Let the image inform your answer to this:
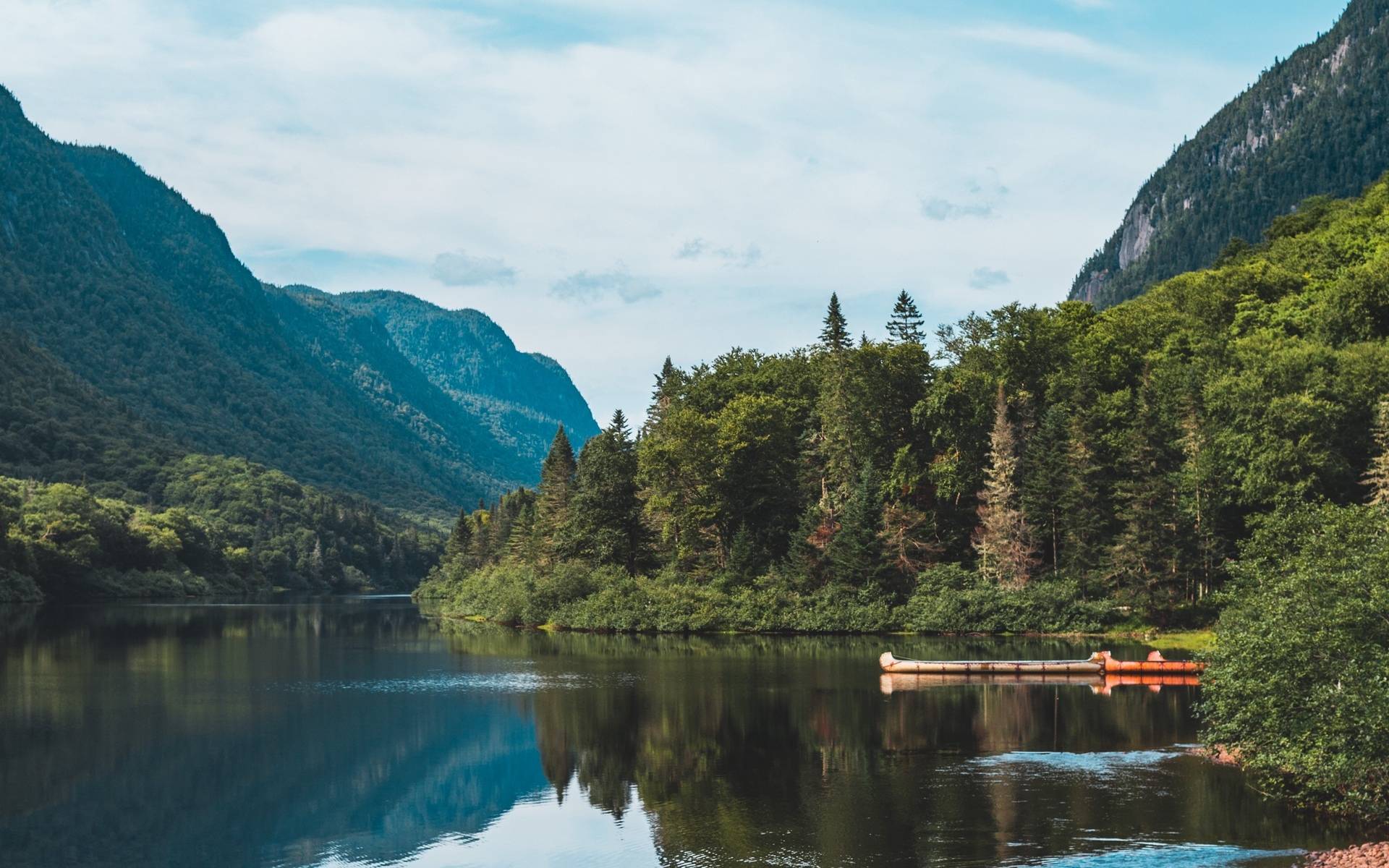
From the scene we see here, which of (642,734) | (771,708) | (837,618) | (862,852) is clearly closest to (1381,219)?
(837,618)

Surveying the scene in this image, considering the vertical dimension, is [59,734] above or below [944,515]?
below

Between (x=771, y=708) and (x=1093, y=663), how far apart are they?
1833cm

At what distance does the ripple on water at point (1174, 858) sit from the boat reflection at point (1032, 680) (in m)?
27.1

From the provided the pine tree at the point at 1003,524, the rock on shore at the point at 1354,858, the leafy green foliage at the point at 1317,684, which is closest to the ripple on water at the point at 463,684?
the leafy green foliage at the point at 1317,684

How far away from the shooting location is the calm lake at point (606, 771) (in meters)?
27.2

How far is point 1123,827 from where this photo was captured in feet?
90.8

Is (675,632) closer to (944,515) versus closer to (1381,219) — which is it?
(944,515)

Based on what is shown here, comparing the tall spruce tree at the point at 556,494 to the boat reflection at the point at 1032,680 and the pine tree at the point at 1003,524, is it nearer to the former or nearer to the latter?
the pine tree at the point at 1003,524

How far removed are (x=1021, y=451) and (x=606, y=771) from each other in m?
61.9

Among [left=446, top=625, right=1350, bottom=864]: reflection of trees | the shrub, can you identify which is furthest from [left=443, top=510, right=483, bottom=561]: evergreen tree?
[left=446, top=625, right=1350, bottom=864]: reflection of trees

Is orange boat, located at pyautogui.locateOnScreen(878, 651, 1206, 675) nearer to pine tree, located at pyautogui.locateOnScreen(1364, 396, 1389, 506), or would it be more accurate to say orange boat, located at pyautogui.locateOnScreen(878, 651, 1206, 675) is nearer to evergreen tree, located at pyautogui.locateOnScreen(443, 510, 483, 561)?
pine tree, located at pyautogui.locateOnScreen(1364, 396, 1389, 506)

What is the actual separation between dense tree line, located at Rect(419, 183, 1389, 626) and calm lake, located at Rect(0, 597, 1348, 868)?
25.5 m

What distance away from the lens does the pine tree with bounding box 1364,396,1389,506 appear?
67.1 metres

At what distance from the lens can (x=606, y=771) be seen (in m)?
36.9
